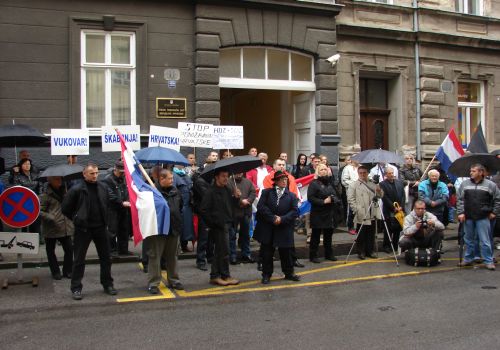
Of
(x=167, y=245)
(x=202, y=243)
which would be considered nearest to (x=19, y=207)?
(x=167, y=245)

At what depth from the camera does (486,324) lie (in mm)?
6113

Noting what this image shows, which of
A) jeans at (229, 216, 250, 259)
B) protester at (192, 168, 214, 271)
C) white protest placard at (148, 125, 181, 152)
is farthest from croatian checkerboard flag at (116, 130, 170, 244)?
white protest placard at (148, 125, 181, 152)

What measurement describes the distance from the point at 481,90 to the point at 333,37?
5.92m

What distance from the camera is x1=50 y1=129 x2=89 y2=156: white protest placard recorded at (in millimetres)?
10625

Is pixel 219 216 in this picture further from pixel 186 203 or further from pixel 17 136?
pixel 17 136

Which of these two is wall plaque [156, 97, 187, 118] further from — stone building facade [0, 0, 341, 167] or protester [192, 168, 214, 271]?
protester [192, 168, 214, 271]

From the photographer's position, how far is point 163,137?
10.4 m

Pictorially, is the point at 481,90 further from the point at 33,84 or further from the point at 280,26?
the point at 33,84

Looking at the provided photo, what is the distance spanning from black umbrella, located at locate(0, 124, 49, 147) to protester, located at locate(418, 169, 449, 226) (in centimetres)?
733

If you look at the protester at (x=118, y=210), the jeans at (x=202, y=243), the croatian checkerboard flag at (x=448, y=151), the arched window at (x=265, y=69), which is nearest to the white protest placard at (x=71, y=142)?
the protester at (x=118, y=210)

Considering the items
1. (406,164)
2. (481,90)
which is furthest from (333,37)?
(481,90)

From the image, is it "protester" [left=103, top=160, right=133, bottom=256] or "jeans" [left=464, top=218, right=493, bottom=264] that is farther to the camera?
"protester" [left=103, top=160, right=133, bottom=256]

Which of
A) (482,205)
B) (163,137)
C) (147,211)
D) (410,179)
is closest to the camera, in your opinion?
(147,211)

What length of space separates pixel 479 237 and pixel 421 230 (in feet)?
3.11
